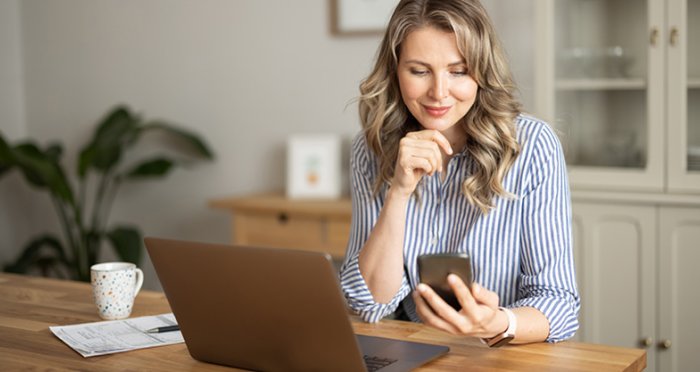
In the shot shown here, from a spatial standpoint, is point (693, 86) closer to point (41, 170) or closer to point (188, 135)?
point (188, 135)

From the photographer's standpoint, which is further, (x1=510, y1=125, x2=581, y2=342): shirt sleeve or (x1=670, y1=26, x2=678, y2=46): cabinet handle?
(x1=670, y1=26, x2=678, y2=46): cabinet handle

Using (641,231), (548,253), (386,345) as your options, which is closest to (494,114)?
(548,253)

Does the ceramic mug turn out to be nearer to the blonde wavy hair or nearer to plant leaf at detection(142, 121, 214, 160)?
the blonde wavy hair

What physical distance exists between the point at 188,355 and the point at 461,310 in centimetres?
50

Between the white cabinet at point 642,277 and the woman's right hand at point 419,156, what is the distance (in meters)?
1.35

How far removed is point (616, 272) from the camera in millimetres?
3039

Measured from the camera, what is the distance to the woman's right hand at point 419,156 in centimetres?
184

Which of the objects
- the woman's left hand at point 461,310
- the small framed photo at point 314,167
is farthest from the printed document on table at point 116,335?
the small framed photo at point 314,167

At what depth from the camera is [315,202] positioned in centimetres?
365

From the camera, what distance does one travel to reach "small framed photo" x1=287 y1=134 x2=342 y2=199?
379cm

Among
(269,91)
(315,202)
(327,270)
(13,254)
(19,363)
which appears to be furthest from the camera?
(13,254)

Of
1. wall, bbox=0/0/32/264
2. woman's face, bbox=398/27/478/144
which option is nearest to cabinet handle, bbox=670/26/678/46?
woman's face, bbox=398/27/478/144

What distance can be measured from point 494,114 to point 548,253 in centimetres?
32

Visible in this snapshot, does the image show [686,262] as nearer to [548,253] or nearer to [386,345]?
[548,253]
